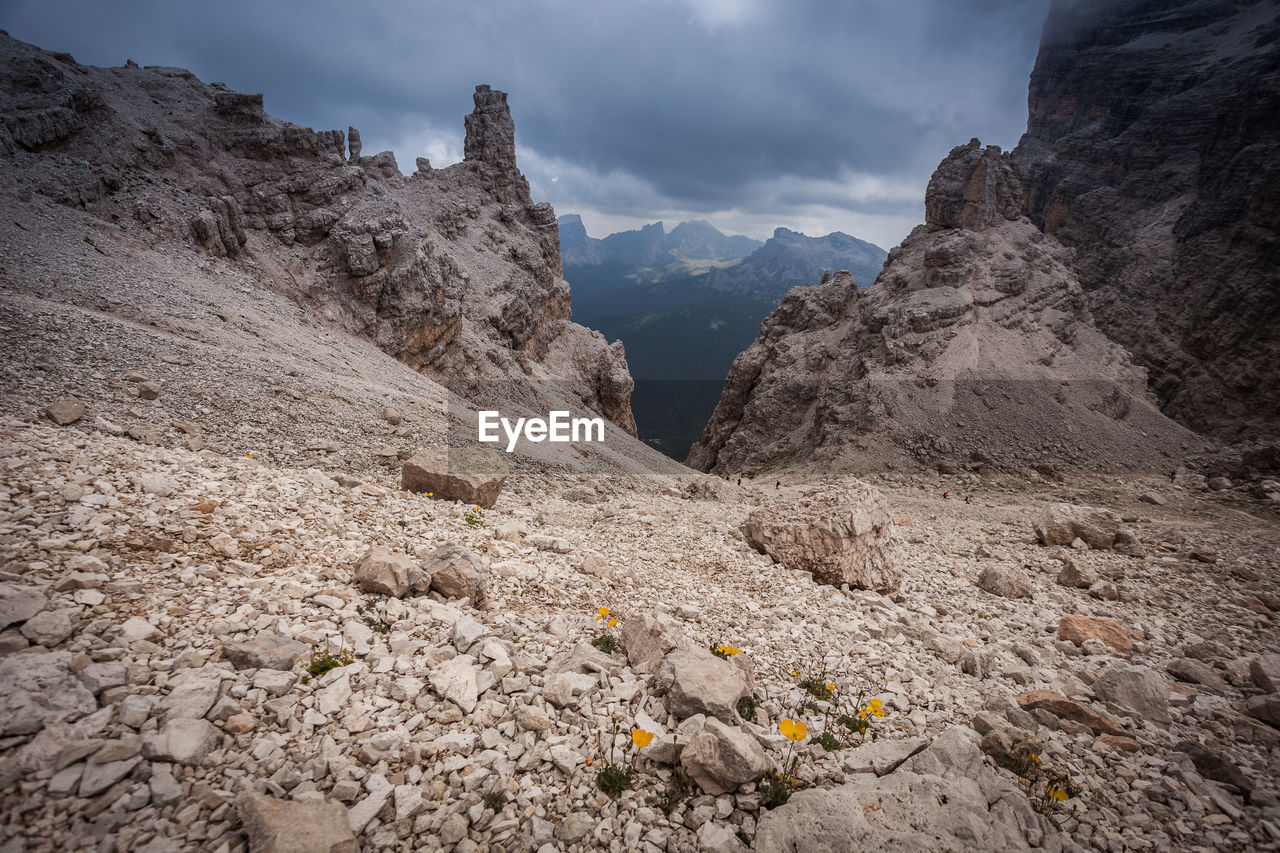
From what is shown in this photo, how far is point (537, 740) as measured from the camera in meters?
4.73

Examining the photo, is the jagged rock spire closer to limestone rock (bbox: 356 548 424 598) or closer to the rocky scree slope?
the rocky scree slope

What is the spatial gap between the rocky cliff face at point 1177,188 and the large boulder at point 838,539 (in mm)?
62556

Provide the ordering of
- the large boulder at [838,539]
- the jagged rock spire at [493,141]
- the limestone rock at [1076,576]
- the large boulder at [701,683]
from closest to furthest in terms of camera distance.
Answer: the large boulder at [701,683] < the large boulder at [838,539] < the limestone rock at [1076,576] < the jagged rock spire at [493,141]

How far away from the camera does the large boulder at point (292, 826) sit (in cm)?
330

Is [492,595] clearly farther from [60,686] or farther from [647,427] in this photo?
[647,427]

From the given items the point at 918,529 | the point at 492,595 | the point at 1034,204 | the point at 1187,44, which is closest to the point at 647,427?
the point at 1034,204

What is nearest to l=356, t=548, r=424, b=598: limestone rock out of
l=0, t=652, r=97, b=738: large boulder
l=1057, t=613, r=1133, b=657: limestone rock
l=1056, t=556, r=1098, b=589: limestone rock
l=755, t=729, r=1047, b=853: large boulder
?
l=0, t=652, r=97, b=738: large boulder

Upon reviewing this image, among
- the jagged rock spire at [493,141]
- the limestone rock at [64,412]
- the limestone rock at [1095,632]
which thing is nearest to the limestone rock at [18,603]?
the limestone rock at [64,412]

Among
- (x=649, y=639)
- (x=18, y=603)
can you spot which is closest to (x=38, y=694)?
(x=18, y=603)

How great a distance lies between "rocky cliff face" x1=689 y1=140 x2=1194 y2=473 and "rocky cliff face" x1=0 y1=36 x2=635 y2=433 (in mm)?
17941

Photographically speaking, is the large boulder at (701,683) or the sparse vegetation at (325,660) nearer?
the sparse vegetation at (325,660)

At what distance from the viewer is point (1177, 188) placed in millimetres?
63188

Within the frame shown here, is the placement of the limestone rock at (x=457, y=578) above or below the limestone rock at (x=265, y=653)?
above

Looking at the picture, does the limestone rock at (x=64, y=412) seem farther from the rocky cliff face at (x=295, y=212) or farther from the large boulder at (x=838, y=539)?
the large boulder at (x=838, y=539)
